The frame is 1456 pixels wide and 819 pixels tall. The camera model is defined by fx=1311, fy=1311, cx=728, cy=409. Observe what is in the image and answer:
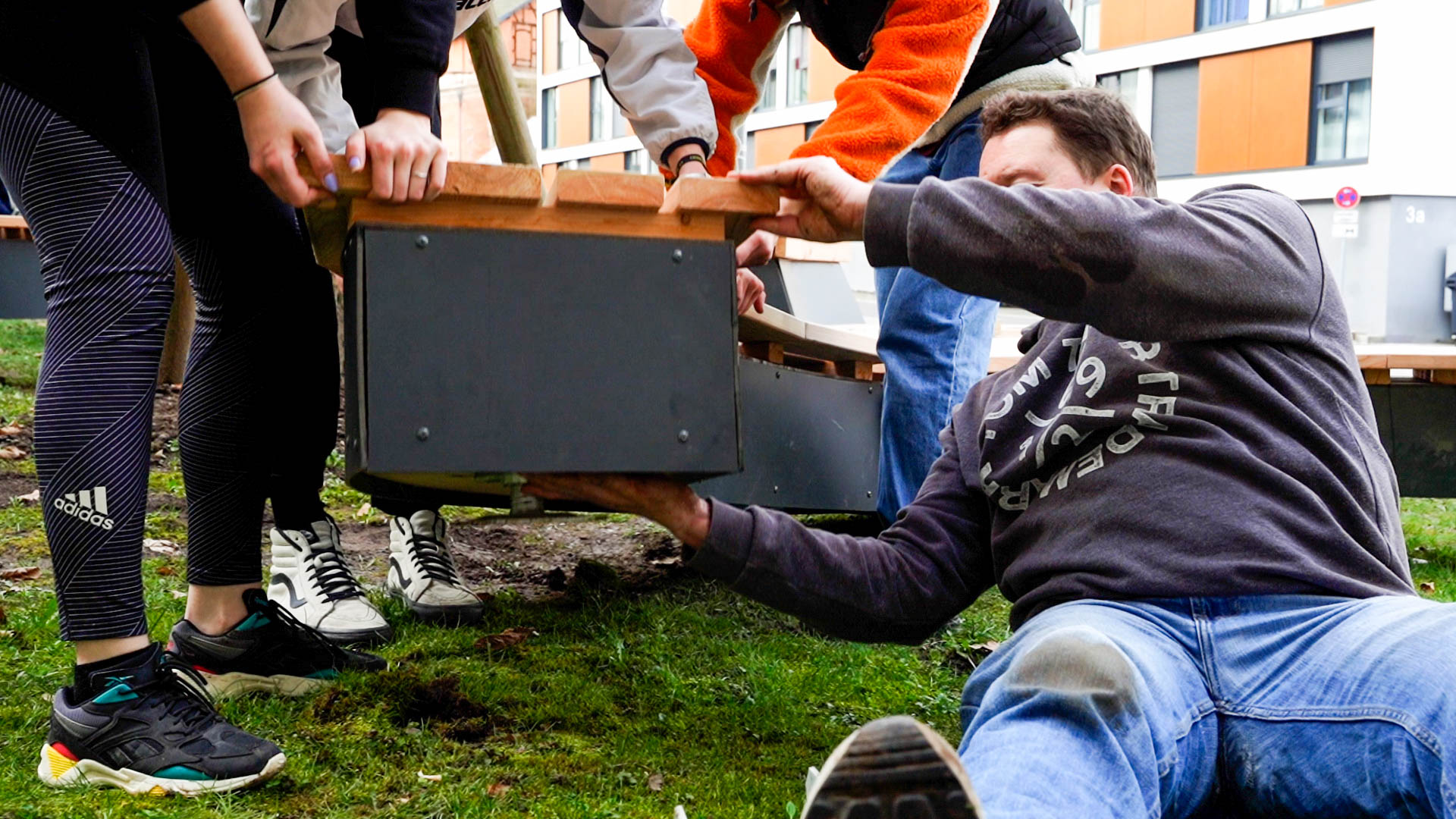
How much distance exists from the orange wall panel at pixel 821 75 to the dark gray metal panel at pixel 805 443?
981 inches

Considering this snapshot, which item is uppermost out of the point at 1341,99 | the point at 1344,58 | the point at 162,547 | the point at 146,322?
the point at 1344,58

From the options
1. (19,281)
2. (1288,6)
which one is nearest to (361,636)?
(19,281)

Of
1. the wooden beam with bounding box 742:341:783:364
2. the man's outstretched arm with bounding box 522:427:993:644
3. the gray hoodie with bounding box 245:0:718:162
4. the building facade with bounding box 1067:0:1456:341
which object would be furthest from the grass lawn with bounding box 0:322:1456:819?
the building facade with bounding box 1067:0:1456:341

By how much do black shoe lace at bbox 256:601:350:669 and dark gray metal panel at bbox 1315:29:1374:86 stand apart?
921 inches

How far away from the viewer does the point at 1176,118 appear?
24.5 meters

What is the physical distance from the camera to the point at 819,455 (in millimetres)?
3334

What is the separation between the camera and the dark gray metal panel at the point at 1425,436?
420 centimetres

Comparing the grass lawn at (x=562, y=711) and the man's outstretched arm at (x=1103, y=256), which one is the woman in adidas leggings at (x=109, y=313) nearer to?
the grass lawn at (x=562, y=711)

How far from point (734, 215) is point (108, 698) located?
1.08 meters

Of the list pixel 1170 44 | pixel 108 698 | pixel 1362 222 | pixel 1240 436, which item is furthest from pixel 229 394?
pixel 1170 44

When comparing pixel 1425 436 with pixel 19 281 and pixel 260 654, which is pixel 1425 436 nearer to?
pixel 260 654

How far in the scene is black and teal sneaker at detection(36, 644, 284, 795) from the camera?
1.78m

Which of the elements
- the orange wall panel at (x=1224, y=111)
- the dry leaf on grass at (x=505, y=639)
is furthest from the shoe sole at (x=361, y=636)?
the orange wall panel at (x=1224, y=111)

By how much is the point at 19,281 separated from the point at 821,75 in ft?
75.6
